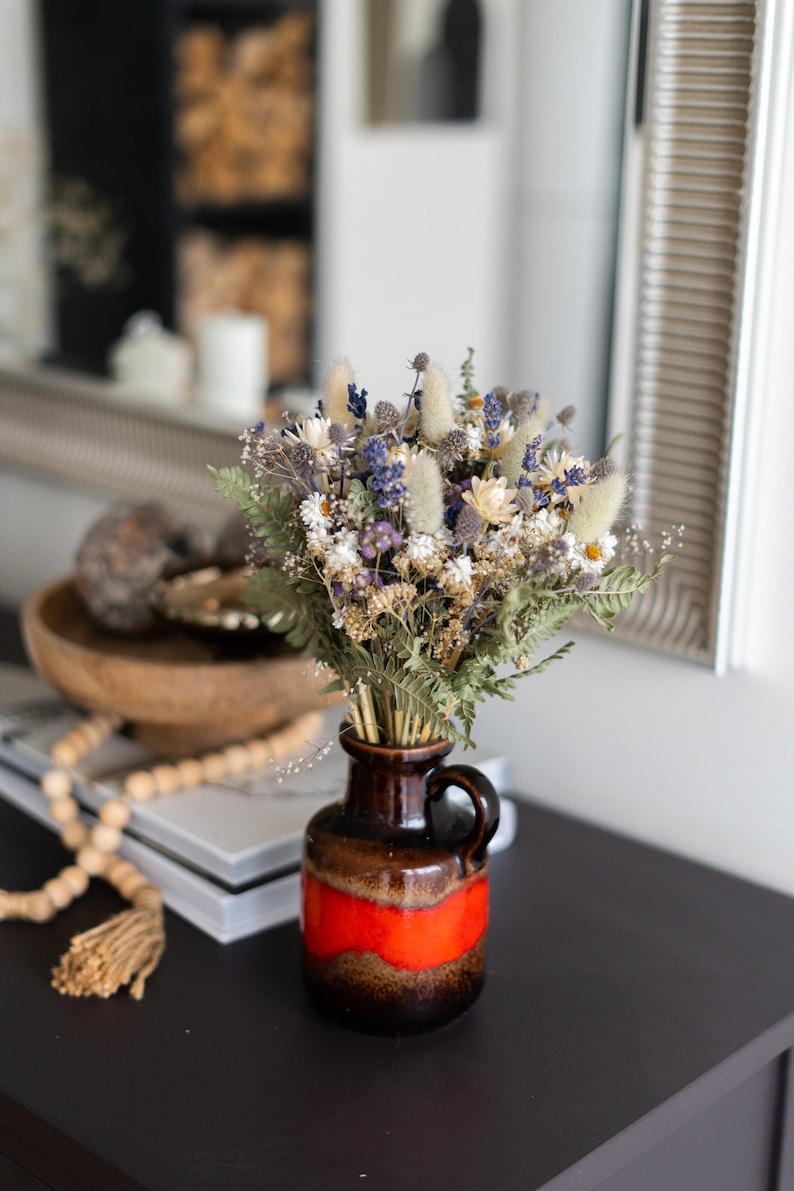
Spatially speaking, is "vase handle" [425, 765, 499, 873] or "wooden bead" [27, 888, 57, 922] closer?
"vase handle" [425, 765, 499, 873]

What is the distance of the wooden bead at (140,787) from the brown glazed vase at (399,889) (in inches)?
8.7

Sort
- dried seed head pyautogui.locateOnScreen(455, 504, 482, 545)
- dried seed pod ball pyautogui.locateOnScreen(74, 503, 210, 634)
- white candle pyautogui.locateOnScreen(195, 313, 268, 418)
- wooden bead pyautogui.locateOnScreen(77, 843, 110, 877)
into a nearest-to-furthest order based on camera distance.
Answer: dried seed head pyautogui.locateOnScreen(455, 504, 482, 545) → wooden bead pyautogui.locateOnScreen(77, 843, 110, 877) → dried seed pod ball pyautogui.locateOnScreen(74, 503, 210, 634) → white candle pyautogui.locateOnScreen(195, 313, 268, 418)

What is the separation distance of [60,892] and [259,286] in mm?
765

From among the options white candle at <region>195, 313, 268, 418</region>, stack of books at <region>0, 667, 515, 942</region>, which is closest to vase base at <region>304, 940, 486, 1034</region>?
stack of books at <region>0, 667, 515, 942</region>

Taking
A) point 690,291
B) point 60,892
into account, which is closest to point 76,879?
point 60,892

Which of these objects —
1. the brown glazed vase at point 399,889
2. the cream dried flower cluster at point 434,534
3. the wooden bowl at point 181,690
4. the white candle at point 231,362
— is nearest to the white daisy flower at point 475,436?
the cream dried flower cluster at point 434,534

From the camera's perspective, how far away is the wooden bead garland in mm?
847

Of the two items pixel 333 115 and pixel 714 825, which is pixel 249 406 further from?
pixel 714 825

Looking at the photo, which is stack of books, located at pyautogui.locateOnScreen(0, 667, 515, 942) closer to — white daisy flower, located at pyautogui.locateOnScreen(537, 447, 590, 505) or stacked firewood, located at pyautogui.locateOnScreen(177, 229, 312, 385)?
white daisy flower, located at pyautogui.locateOnScreen(537, 447, 590, 505)

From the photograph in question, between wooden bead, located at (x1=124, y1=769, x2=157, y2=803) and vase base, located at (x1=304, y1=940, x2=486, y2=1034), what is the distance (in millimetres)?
233

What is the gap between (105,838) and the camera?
3.17 feet

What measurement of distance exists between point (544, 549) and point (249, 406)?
0.73m

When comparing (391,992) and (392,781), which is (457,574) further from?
(391,992)

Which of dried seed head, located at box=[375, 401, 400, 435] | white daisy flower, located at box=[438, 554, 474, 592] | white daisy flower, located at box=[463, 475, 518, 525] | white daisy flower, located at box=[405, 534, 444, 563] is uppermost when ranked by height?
dried seed head, located at box=[375, 401, 400, 435]
